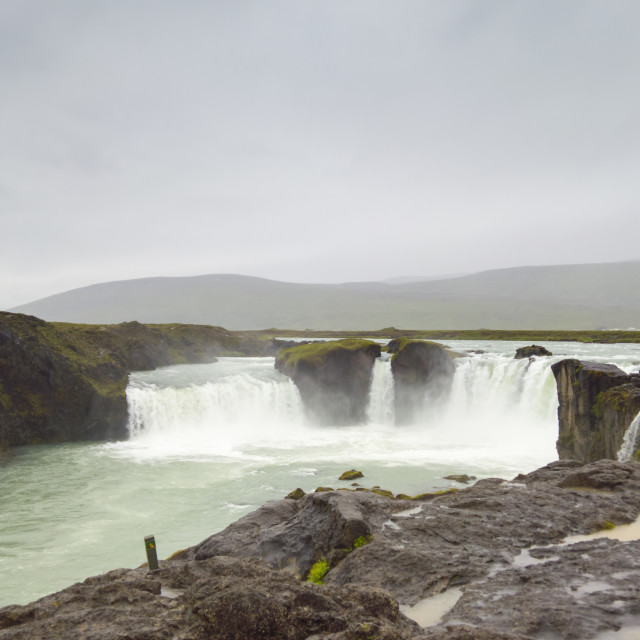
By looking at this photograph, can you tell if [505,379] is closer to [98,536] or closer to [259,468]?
[259,468]

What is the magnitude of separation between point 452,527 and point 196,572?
5277mm

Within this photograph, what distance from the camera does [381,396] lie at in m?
42.6

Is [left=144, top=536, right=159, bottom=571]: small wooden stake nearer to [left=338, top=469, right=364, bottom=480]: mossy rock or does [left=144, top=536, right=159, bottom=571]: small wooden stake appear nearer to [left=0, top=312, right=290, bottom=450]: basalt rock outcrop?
[left=338, top=469, right=364, bottom=480]: mossy rock

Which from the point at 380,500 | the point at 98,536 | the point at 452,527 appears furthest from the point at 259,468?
the point at 452,527

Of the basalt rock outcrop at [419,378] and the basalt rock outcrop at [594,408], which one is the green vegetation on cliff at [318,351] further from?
the basalt rock outcrop at [594,408]

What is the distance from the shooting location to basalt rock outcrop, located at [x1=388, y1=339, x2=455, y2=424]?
41316mm

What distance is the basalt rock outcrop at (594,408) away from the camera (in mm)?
20402

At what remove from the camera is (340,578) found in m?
8.45

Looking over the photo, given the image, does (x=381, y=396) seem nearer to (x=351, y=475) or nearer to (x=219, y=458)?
(x=219, y=458)

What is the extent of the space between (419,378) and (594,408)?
19.1 metres

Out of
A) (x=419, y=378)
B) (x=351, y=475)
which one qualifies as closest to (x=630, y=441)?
(x=351, y=475)

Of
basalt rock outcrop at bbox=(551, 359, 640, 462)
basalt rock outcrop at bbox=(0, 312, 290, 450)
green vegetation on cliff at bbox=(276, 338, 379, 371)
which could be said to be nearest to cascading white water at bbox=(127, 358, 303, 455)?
basalt rock outcrop at bbox=(0, 312, 290, 450)

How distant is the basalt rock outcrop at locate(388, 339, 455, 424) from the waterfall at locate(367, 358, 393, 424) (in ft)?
1.97

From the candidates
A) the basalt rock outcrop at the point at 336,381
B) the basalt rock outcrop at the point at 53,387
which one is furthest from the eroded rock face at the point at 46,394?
the basalt rock outcrop at the point at 336,381
